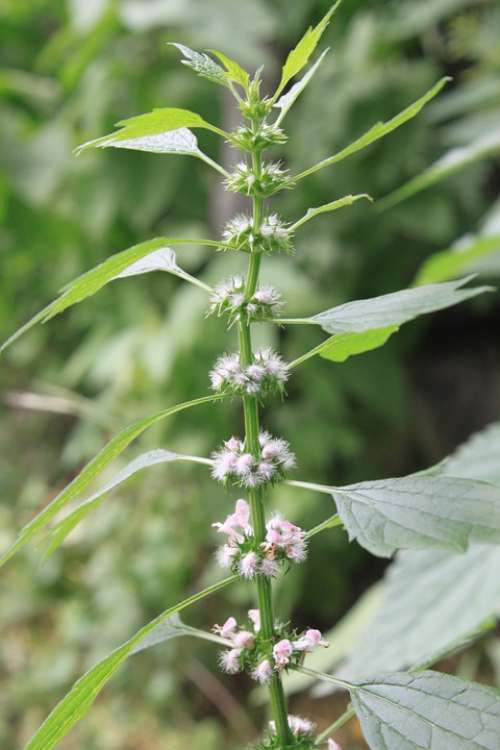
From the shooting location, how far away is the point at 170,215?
2.26 metres

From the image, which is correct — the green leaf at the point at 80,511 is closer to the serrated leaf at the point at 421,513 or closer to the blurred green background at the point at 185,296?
the serrated leaf at the point at 421,513

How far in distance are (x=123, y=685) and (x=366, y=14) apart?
6.16 feet

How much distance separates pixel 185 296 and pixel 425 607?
1239 mm

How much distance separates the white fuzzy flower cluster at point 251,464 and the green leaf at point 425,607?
1.13 ft

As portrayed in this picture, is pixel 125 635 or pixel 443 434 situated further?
pixel 443 434

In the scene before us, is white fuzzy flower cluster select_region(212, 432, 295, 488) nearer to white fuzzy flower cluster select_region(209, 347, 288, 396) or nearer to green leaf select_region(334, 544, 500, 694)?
white fuzzy flower cluster select_region(209, 347, 288, 396)

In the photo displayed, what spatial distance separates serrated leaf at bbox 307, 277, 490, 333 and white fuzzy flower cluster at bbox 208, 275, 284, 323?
0.08 feet

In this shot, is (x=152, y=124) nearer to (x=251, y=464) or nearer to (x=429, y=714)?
(x=251, y=464)

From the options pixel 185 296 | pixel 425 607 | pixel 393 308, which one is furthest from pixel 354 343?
pixel 185 296

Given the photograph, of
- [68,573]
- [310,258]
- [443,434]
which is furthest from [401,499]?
[443,434]

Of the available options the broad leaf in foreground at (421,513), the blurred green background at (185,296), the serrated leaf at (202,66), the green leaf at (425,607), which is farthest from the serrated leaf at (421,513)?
the blurred green background at (185,296)

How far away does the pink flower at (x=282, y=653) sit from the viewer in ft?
1.28

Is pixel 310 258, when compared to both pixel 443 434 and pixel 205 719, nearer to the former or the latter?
pixel 443 434

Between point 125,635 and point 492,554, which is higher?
point 125,635
